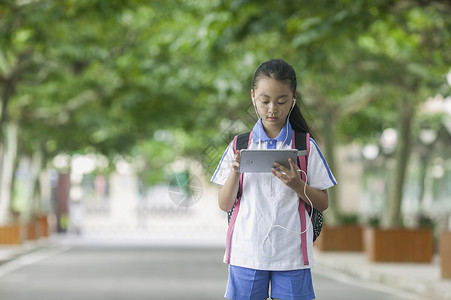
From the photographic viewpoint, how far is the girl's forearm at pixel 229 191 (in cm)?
434

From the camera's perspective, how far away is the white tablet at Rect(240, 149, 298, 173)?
4.21m

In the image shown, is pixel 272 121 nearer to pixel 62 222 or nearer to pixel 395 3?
pixel 395 3

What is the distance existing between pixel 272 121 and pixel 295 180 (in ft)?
1.14

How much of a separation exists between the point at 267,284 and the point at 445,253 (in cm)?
1161

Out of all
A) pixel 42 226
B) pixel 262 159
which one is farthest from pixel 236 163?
pixel 42 226

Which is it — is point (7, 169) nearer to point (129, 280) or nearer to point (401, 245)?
point (129, 280)

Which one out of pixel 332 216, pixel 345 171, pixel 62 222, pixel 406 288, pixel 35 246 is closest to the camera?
pixel 406 288

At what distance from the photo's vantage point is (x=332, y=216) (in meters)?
26.7

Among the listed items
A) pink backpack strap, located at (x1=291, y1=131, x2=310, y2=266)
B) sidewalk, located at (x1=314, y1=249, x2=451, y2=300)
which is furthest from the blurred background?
sidewalk, located at (x1=314, y1=249, x2=451, y2=300)

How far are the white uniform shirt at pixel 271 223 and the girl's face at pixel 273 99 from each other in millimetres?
172

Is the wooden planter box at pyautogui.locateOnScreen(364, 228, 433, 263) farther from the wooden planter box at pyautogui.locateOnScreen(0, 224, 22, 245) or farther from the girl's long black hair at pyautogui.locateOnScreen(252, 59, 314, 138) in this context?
the girl's long black hair at pyautogui.locateOnScreen(252, 59, 314, 138)

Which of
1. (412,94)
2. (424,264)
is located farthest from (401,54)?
(424,264)

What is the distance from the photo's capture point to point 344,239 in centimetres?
2609

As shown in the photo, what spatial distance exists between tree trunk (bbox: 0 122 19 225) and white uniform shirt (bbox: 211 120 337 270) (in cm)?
2499
